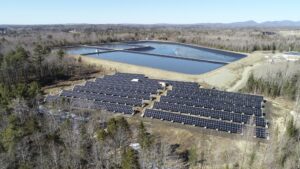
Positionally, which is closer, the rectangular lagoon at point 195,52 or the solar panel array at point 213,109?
the solar panel array at point 213,109

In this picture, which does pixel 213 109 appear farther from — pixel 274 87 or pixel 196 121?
pixel 274 87

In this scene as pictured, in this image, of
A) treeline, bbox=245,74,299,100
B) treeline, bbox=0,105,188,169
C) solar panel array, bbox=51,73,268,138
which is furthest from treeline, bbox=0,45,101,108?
treeline, bbox=245,74,299,100

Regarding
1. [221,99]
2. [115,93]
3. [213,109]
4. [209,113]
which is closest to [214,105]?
[213,109]

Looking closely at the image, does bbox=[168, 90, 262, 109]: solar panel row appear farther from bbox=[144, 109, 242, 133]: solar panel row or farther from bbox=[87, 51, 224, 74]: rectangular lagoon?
bbox=[87, 51, 224, 74]: rectangular lagoon

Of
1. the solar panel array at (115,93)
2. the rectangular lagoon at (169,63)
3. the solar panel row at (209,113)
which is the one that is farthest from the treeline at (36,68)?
the solar panel row at (209,113)

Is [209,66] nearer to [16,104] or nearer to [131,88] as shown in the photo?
[131,88]

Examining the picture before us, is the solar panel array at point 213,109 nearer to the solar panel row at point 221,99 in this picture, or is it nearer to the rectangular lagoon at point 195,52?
the solar panel row at point 221,99

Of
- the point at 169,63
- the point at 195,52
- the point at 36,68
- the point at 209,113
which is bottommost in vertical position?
the point at 209,113
